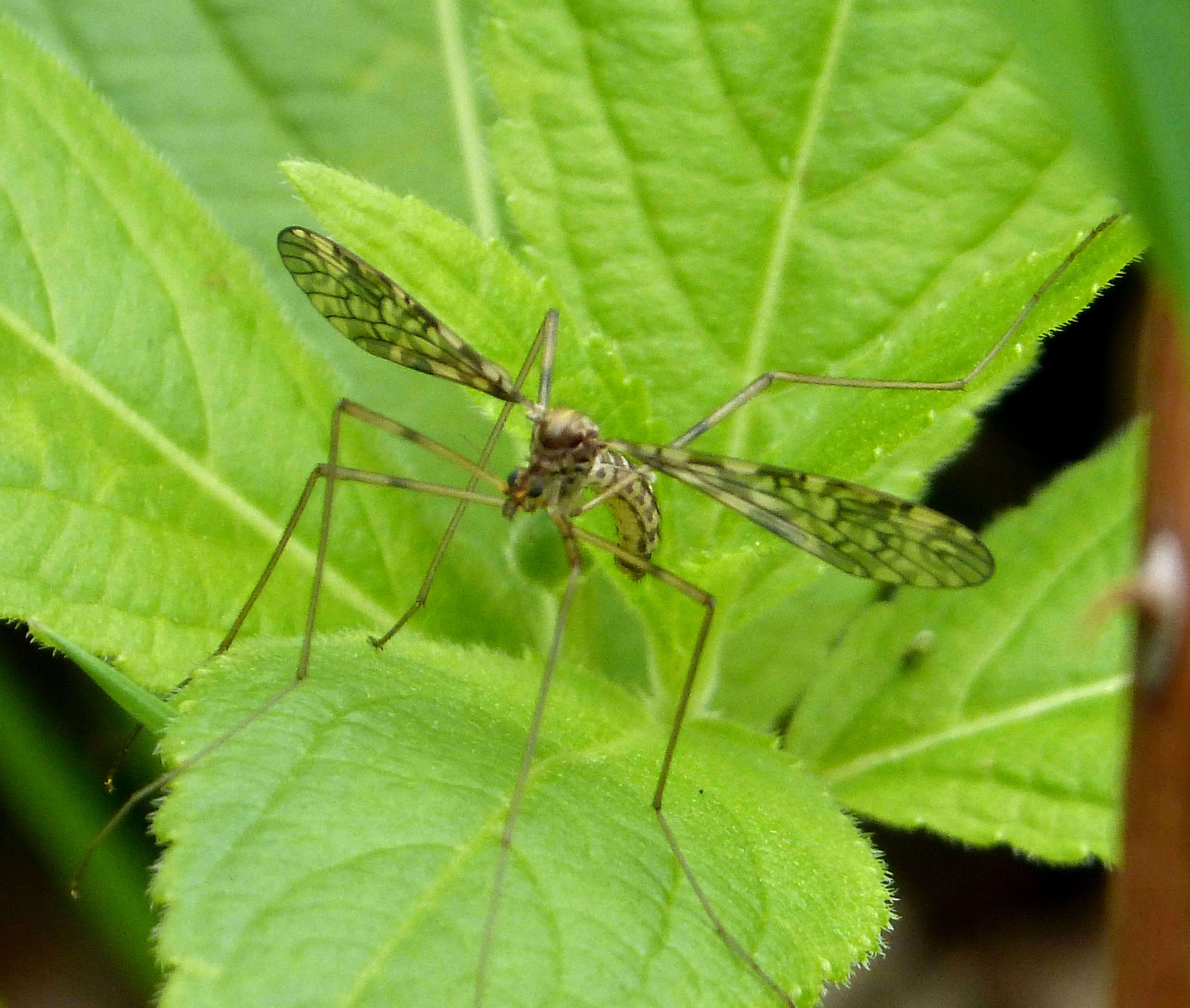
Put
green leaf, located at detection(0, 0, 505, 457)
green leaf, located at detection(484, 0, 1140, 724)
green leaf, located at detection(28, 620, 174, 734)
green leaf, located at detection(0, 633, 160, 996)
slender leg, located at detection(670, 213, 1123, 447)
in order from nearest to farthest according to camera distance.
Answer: green leaf, located at detection(28, 620, 174, 734) → slender leg, located at detection(670, 213, 1123, 447) → green leaf, located at detection(484, 0, 1140, 724) → green leaf, located at detection(0, 633, 160, 996) → green leaf, located at detection(0, 0, 505, 457)

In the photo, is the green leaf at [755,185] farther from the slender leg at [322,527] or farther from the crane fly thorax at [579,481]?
the slender leg at [322,527]

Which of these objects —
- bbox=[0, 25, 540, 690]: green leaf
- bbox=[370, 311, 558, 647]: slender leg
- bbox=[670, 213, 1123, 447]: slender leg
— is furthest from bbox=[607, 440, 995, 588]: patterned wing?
bbox=[0, 25, 540, 690]: green leaf

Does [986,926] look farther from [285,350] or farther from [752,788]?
[285,350]

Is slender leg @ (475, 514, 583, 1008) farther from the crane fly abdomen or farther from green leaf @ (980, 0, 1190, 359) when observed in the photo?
green leaf @ (980, 0, 1190, 359)

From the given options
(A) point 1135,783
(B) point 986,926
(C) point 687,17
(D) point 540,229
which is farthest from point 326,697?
(B) point 986,926

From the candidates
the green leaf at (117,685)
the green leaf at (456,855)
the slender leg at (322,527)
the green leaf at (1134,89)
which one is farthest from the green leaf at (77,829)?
the green leaf at (1134,89)
